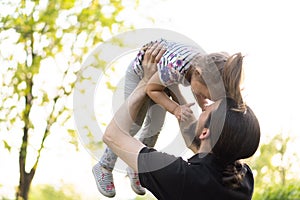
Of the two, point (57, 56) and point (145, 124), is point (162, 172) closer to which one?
point (145, 124)

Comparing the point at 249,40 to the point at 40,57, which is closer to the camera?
the point at 40,57

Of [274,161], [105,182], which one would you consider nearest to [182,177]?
[105,182]

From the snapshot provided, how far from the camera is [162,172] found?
1761 mm

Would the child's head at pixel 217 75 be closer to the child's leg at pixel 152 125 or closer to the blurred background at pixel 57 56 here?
the child's leg at pixel 152 125

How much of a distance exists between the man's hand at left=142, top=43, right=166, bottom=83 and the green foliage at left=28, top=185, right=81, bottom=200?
15.3 feet

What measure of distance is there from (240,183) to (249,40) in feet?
12.9

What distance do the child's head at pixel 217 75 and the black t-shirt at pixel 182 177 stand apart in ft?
0.67

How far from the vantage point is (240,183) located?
1.83 meters

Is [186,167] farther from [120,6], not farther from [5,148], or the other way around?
[5,148]

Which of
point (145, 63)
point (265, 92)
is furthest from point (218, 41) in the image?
point (145, 63)

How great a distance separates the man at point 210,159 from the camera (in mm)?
1753

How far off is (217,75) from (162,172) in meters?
0.35

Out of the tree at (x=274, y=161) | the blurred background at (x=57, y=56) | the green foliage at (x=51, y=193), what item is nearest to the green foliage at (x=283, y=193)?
the blurred background at (x=57, y=56)

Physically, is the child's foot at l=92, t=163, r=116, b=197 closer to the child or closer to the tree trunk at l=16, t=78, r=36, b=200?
the child
